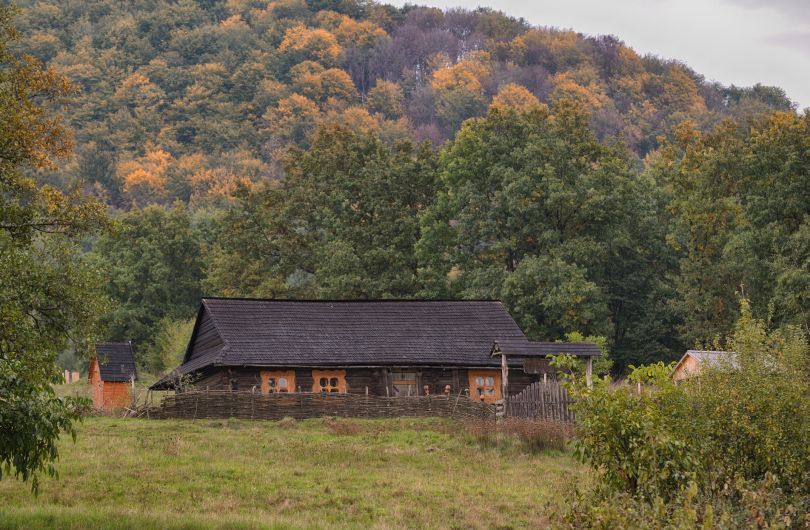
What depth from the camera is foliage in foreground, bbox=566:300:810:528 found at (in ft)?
67.4

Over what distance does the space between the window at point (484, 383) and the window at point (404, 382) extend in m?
2.31

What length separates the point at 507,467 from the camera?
34.9m

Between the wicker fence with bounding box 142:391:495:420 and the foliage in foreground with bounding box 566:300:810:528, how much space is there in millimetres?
19586

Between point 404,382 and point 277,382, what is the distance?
5.23 meters

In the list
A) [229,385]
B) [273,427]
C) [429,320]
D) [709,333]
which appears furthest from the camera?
[709,333]

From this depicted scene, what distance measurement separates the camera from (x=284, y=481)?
3130 cm

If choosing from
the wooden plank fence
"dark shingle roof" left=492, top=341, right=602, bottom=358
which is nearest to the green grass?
the wooden plank fence

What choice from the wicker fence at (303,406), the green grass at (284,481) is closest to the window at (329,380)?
the wicker fence at (303,406)

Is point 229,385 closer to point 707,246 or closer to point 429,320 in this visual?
point 429,320

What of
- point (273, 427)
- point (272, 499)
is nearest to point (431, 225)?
point (273, 427)

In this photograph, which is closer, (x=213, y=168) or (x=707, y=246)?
(x=707, y=246)

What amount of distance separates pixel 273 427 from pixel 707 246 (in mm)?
29706

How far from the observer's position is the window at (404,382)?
51603 mm

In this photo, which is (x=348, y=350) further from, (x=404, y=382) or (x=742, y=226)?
(x=742, y=226)
